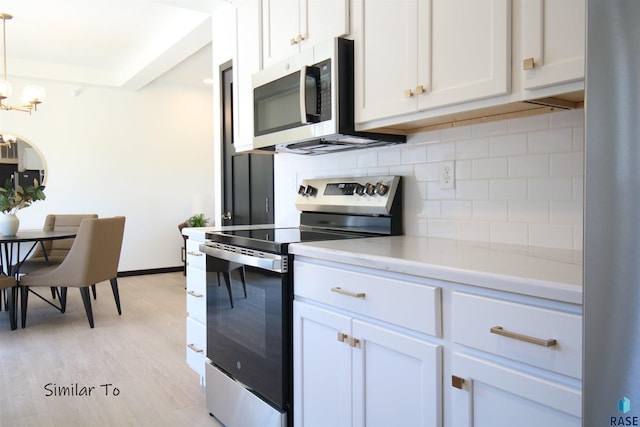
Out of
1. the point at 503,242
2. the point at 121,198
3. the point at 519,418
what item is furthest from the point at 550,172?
the point at 121,198

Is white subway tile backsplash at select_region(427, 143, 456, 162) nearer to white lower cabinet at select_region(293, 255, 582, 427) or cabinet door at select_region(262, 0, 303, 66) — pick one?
white lower cabinet at select_region(293, 255, 582, 427)

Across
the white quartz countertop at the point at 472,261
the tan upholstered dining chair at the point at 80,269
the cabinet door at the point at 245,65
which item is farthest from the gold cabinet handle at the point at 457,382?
the tan upholstered dining chair at the point at 80,269

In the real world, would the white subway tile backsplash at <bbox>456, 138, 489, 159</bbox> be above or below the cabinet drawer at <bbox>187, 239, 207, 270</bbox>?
above

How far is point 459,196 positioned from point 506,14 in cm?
73

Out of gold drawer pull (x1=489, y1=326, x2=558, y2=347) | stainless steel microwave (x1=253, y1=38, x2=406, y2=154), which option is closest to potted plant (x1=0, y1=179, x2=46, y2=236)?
stainless steel microwave (x1=253, y1=38, x2=406, y2=154)

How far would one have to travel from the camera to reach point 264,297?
1.92m

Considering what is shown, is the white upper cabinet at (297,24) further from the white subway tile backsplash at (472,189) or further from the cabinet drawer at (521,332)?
the cabinet drawer at (521,332)

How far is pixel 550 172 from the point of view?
5.31ft

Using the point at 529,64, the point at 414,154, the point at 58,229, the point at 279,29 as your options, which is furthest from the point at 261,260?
the point at 58,229

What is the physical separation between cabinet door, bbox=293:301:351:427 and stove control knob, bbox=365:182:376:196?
2.28 feet

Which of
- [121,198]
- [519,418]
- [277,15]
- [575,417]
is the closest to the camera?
[575,417]

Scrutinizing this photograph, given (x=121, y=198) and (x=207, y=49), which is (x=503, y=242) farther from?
(x=121, y=198)

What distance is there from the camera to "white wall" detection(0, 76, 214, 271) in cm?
584

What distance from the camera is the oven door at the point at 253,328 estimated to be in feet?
5.98
